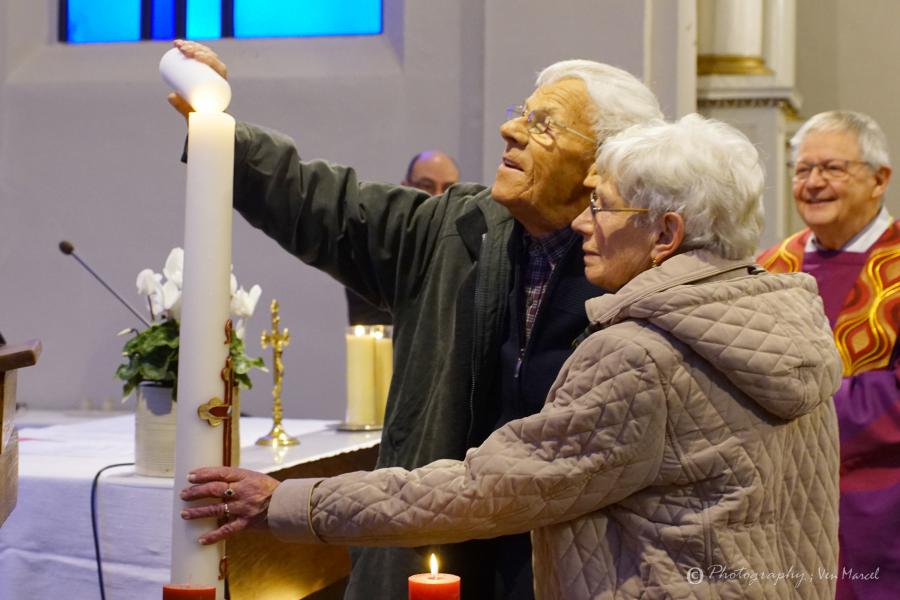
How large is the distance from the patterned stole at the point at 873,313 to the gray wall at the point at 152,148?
9.04 ft

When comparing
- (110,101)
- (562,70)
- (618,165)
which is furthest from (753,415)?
(110,101)

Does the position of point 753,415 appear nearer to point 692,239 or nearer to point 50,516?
point 692,239

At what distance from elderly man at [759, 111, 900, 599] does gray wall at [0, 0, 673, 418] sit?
8.49ft

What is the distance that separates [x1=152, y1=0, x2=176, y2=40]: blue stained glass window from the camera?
6.76 meters

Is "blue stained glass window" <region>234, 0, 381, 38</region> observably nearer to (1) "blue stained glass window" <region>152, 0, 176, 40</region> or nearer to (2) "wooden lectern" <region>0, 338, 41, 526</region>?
(1) "blue stained glass window" <region>152, 0, 176, 40</region>

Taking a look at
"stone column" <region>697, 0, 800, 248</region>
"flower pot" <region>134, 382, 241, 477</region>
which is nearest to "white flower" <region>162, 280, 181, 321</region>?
"flower pot" <region>134, 382, 241, 477</region>

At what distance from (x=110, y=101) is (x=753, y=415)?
5.46m

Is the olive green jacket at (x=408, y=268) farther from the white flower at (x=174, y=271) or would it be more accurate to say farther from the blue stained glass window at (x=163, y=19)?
the blue stained glass window at (x=163, y=19)

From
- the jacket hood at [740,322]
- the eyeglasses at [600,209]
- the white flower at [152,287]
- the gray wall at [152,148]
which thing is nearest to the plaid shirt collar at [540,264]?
the eyeglasses at [600,209]

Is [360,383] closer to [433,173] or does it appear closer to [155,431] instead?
[155,431]

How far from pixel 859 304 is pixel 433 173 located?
7.03 feet

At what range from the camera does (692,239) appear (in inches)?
68.7

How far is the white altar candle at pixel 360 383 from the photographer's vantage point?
339 centimetres

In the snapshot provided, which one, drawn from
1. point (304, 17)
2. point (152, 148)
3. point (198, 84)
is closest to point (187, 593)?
point (198, 84)
